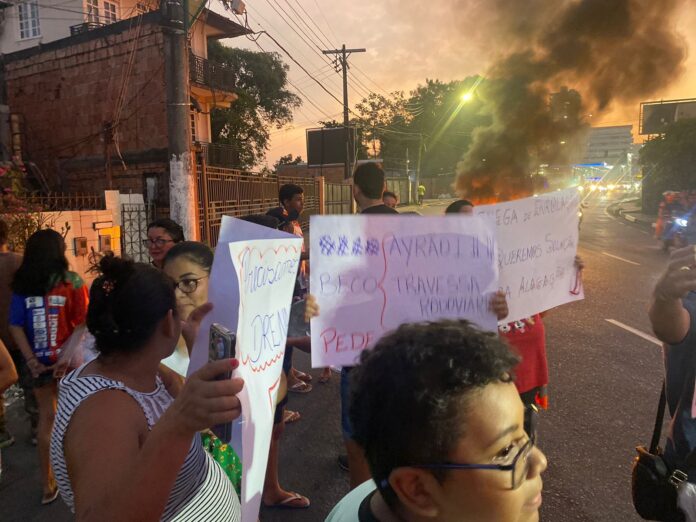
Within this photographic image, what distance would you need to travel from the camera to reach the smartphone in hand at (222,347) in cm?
117

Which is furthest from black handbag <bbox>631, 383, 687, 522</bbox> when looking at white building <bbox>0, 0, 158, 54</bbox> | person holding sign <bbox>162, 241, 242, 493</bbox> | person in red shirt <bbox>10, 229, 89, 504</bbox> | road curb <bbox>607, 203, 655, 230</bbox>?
white building <bbox>0, 0, 158, 54</bbox>

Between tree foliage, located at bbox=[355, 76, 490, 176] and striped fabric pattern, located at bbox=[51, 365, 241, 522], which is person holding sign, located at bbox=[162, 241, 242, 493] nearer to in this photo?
striped fabric pattern, located at bbox=[51, 365, 241, 522]

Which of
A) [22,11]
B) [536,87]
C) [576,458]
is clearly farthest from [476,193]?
[22,11]

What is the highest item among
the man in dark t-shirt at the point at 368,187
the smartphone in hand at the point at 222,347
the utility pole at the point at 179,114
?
the utility pole at the point at 179,114

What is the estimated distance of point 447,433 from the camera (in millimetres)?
953

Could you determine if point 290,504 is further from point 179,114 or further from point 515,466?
point 179,114

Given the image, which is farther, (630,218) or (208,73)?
(630,218)

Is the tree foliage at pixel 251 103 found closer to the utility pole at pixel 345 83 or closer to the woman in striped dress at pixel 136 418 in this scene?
the utility pole at pixel 345 83

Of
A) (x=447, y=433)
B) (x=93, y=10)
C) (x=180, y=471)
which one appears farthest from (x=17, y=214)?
(x=93, y=10)

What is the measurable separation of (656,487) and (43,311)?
3480 mm

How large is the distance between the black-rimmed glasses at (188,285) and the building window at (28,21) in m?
26.9

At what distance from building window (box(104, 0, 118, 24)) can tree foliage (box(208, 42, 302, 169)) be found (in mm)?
5326

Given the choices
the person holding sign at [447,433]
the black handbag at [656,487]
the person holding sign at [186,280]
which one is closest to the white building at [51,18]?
the person holding sign at [186,280]

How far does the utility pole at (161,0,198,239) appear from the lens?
6.93 metres
